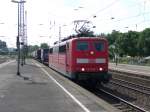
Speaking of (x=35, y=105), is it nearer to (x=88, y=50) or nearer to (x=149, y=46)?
(x=88, y=50)

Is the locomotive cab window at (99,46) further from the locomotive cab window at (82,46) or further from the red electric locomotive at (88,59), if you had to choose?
the locomotive cab window at (82,46)

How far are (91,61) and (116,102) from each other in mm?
5754

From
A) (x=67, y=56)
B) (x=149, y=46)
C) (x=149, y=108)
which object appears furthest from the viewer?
(x=149, y=46)

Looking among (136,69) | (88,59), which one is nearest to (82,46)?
(88,59)

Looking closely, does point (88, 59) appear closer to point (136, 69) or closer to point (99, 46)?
point (99, 46)

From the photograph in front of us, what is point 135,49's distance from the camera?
134 m

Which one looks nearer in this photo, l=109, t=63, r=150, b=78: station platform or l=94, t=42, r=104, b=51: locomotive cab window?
l=94, t=42, r=104, b=51: locomotive cab window

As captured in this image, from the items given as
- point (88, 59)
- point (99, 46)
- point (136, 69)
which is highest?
point (99, 46)

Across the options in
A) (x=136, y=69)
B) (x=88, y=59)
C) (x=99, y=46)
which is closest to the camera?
(x=88, y=59)

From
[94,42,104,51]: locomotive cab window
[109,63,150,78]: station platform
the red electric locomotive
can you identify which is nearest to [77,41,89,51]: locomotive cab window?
the red electric locomotive

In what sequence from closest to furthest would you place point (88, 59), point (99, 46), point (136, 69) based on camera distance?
point (88, 59), point (99, 46), point (136, 69)

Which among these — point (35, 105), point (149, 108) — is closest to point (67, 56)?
point (149, 108)

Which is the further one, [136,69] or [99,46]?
[136,69]

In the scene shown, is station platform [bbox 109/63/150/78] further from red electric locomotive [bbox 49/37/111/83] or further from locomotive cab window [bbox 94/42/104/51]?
red electric locomotive [bbox 49/37/111/83]
